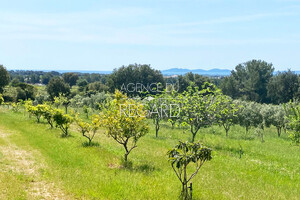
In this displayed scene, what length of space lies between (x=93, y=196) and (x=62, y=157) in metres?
7.33

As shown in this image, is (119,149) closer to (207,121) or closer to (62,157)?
(62,157)

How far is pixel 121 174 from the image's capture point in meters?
15.3

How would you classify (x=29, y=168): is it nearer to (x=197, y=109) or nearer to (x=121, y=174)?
(x=121, y=174)

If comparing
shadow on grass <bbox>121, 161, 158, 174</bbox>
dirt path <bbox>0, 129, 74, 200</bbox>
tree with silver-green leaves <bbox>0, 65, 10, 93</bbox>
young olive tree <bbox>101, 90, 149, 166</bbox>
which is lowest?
shadow on grass <bbox>121, 161, 158, 174</bbox>

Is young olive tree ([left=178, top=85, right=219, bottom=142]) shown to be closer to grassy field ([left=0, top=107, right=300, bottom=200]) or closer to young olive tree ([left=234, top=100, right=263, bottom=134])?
grassy field ([left=0, top=107, right=300, bottom=200])

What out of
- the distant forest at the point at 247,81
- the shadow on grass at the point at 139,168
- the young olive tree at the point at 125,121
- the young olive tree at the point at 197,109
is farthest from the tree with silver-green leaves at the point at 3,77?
the shadow on grass at the point at 139,168

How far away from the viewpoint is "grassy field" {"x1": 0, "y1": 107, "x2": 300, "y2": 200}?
1274cm

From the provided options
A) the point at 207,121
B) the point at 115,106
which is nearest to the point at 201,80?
the point at 207,121

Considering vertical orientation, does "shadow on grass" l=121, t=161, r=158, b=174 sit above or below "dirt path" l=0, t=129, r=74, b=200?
below

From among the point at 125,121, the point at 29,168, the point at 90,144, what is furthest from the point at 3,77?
the point at 125,121

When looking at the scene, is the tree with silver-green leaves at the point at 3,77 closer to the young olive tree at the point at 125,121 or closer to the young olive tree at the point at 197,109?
the young olive tree at the point at 197,109

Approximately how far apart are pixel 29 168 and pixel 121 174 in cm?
625

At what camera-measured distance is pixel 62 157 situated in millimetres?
18453

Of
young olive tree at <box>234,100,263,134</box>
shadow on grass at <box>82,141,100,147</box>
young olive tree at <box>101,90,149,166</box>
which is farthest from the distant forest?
young olive tree at <box>101,90,149,166</box>
